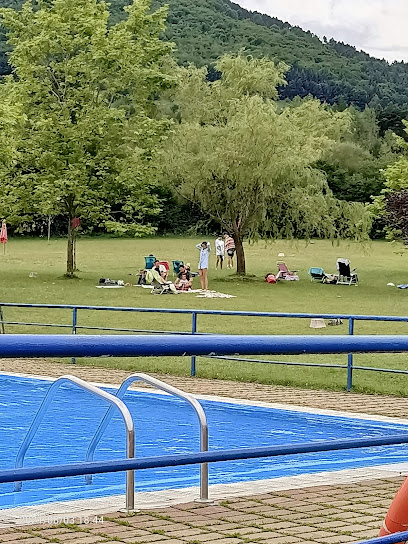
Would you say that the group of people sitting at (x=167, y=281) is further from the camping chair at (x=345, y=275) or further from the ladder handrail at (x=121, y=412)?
the ladder handrail at (x=121, y=412)

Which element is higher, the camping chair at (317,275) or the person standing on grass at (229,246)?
the person standing on grass at (229,246)

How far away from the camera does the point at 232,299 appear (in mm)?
33000

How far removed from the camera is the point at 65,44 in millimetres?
42188

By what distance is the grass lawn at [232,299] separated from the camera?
16.9 meters

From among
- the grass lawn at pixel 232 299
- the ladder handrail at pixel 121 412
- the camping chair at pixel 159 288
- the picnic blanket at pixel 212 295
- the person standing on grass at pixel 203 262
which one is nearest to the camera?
the ladder handrail at pixel 121 412

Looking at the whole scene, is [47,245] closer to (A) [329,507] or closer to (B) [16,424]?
(B) [16,424]

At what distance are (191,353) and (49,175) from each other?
4038 cm

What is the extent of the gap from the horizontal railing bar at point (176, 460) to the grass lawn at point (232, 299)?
0.23 meters

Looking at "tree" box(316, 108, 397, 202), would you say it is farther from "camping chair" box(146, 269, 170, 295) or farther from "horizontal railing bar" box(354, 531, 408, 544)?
"horizontal railing bar" box(354, 531, 408, 544)

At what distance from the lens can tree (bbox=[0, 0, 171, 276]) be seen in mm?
41875

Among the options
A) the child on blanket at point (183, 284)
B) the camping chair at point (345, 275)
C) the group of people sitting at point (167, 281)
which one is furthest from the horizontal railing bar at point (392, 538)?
the camping chair at point (345, 275)

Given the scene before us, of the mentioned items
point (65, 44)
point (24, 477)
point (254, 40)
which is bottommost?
point (24, 477)

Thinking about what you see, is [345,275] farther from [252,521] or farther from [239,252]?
[252,521]

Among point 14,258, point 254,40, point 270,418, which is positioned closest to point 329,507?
point 270,418
